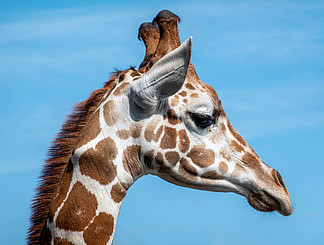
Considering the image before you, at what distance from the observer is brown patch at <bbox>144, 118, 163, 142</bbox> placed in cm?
596

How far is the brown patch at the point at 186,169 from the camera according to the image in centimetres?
604

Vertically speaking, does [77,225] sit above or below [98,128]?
below

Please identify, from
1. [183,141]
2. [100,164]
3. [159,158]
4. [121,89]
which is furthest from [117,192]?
[121,89]

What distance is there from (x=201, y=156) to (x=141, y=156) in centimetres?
65

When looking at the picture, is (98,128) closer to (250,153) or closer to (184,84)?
(184,84)

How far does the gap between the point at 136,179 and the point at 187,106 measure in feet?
3.21

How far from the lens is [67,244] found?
18.5 feet

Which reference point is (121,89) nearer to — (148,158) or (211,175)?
(148,158)

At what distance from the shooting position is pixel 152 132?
5.98 m

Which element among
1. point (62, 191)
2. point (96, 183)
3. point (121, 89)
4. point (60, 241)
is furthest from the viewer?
point (121, 89)

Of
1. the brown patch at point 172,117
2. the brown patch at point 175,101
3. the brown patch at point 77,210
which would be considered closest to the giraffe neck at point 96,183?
the brown patch at point 77,210

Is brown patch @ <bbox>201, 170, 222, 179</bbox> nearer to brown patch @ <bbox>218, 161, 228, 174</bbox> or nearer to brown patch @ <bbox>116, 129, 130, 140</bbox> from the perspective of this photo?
brown patch @ <bbox>218, 161, 228, 174</bbox>

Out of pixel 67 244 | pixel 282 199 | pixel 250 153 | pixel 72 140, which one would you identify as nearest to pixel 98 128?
pixel 72 140

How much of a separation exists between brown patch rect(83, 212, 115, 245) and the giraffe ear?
3.72 feet
